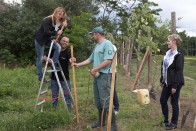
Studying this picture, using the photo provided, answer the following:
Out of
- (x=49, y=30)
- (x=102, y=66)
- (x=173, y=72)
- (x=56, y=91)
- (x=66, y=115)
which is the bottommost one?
(x=66, y=115)

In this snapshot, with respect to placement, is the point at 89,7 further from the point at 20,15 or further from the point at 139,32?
the point at 139,32

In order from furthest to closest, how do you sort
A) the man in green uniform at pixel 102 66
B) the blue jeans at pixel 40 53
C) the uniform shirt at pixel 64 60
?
the uniform shirt at pixel 64 60, the blue jeans at pixel 40 53, the man in green uniform at pixel 102 66

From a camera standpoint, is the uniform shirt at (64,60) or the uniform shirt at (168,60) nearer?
the uniform shirt at (168,60)

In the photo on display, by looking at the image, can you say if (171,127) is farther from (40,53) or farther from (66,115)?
(40,53)

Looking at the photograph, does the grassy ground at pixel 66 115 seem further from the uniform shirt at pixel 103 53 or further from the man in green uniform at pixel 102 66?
the uniform shirt at pixel 103 53

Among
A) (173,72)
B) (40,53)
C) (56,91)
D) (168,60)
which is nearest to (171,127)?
(173,72)

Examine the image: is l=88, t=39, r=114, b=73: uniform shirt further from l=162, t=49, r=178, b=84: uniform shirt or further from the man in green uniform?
l=162, t=49, r=178, b=84: uniform shirt

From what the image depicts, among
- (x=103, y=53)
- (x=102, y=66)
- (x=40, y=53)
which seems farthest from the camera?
(x=40, y=53)

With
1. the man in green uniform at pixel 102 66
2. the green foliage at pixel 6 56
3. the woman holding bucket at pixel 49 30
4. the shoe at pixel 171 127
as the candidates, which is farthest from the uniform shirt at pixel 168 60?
the green foliage at pixel 6 56

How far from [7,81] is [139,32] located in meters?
4.92

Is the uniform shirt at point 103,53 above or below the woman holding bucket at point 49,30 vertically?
below

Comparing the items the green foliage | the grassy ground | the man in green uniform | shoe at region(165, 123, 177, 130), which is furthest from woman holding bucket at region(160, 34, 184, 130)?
the green foliage

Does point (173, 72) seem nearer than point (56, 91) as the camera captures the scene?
Yes

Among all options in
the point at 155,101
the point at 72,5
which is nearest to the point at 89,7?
the point at 72,5
